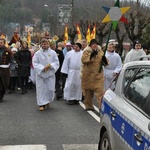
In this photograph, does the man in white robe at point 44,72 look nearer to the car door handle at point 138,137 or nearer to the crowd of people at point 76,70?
the crowd of people at point 76,70

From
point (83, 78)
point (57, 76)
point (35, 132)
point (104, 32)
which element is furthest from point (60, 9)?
point (35, 132)

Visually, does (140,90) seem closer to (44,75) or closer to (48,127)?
(48,127)

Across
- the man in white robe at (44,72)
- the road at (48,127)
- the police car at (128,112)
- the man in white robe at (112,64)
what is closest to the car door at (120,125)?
the police car at (128,112)

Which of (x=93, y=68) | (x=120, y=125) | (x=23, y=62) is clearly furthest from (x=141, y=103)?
(x=23, y=62)

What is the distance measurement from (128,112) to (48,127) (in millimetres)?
4237

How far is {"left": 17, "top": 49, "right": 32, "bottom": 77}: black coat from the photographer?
13.8 metres

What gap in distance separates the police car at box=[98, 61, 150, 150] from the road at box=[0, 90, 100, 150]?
1.71m

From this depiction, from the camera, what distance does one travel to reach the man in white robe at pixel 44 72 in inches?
403

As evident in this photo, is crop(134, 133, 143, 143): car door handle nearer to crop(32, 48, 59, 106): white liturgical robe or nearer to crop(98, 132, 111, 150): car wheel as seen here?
crop(98, 132, 111, 150): car wheel

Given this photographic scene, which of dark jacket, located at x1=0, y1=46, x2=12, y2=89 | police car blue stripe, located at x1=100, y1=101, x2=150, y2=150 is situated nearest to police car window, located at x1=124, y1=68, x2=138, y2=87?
police car blue stripe, located at x1=100, y1=101, x2=150, y2=150

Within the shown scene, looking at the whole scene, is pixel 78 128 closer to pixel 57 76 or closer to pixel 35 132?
pixel 35 132

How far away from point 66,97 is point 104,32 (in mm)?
32563

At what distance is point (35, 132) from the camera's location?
25.1 feet

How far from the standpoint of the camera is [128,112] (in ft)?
13.4
